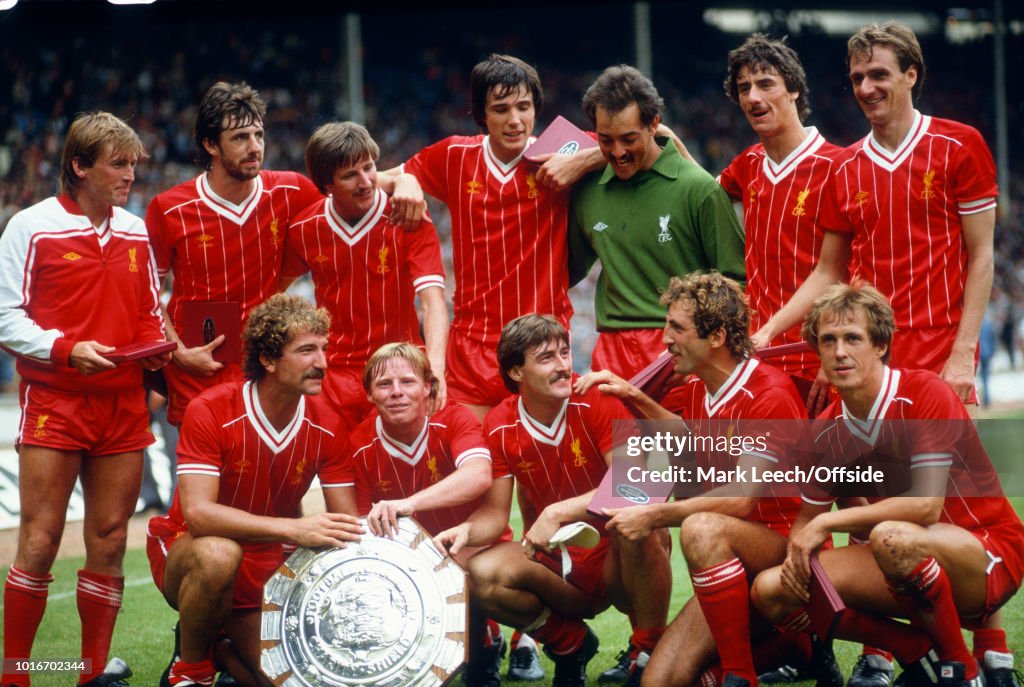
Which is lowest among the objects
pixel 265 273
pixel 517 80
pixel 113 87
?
pixel 265 273

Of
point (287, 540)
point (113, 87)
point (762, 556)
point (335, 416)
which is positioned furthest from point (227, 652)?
point (113, 87)

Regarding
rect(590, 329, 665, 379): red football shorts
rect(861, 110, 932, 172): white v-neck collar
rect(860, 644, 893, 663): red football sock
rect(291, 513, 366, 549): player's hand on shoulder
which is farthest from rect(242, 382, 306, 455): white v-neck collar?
rect(861, 110, 932, 172): white v-neck collar

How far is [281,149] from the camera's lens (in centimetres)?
1614

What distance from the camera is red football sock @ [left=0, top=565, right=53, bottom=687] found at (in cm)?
A: 398

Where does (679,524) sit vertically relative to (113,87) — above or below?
below

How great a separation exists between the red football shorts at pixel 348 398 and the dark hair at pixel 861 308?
166cm

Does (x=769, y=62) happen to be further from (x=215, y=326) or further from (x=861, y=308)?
(x=215, y=326)

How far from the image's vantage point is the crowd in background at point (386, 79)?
14.3 m

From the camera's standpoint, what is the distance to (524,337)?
3.90 metres

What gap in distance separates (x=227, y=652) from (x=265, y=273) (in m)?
1.36

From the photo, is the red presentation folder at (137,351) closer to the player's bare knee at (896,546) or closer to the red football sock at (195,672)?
the red football sock at (195,672)

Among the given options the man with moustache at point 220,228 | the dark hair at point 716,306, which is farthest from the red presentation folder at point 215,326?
the dark hair at point 716,306

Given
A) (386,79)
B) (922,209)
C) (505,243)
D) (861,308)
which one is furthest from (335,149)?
(386,79)

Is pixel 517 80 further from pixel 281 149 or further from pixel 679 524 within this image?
pixel 281 149
